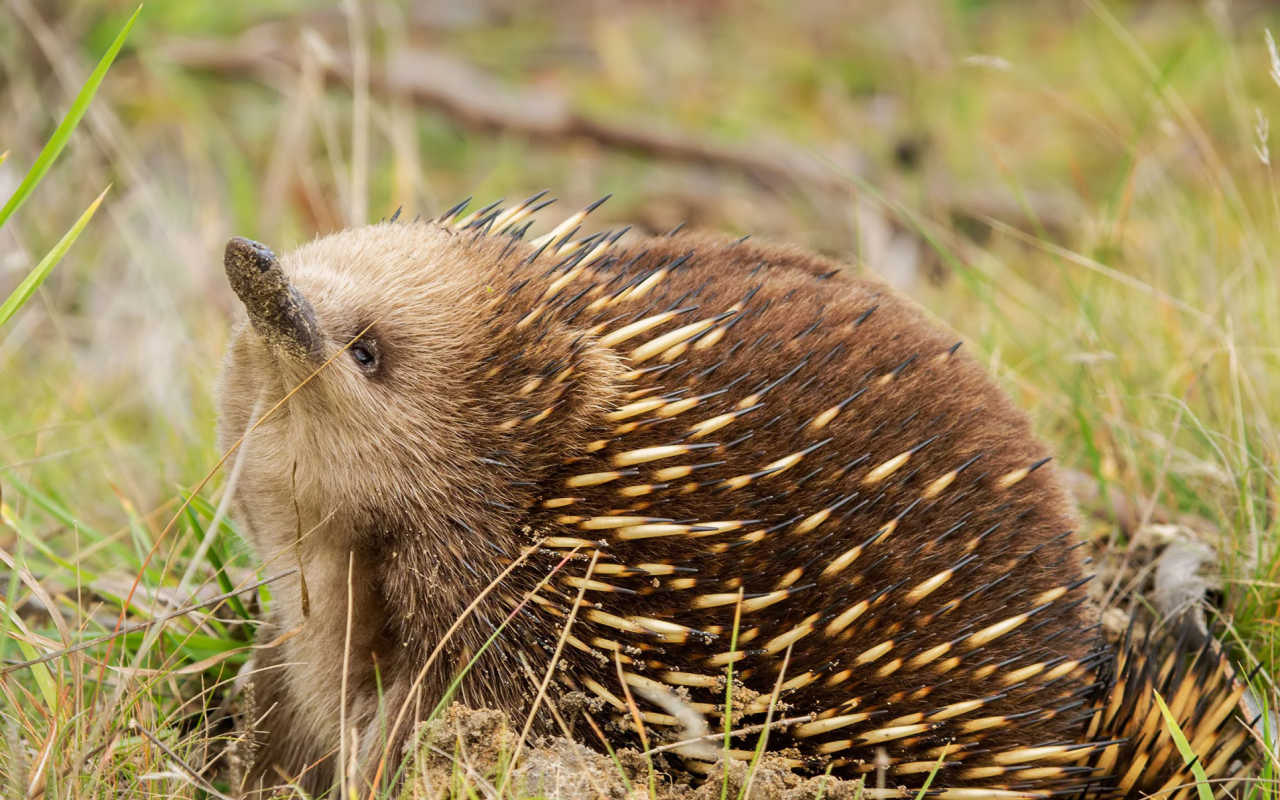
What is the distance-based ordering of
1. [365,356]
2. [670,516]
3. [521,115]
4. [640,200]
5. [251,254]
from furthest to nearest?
1. [640,200]
2. [521,115]
3. [365,356]
4. [670,516]
5. [251,254]

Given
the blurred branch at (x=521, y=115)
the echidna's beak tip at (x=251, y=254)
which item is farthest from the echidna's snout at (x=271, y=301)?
the blurred branch at (x=521, y=115)

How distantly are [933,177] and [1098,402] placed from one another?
8.68ft

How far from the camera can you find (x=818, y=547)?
203 centimetres

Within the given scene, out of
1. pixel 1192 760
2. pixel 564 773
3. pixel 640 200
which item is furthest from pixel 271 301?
pixel 640 200

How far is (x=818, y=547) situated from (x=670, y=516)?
0.25 m

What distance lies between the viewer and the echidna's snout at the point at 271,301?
195 centimetres

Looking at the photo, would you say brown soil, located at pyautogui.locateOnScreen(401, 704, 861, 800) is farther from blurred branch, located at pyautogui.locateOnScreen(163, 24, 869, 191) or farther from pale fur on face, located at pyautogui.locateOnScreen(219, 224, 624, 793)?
blurred branch, located at pyautogui.locateOnScreen(163, 24, 869, 191)

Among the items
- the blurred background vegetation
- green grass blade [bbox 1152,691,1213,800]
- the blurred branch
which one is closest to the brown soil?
the blurred background vegetation

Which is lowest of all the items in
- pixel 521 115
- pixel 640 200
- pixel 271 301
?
pixel 640 200

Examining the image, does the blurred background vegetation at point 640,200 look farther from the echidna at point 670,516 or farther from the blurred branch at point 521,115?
the echidna at point 670,516

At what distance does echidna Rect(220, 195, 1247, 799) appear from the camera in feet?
6.65

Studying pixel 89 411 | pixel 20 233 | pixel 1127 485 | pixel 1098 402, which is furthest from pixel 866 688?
pixel 20 233

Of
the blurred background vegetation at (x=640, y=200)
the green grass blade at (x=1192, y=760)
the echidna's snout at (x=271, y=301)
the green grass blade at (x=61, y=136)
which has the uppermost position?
the green grass blade at (x=61, y=136)

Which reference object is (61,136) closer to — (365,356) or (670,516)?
(365,356)
